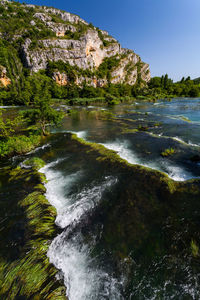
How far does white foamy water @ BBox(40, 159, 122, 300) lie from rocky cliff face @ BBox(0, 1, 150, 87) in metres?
141

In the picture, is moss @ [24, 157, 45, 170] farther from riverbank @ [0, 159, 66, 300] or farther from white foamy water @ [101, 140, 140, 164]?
white foamy water @ [101, 140, 140, 164]

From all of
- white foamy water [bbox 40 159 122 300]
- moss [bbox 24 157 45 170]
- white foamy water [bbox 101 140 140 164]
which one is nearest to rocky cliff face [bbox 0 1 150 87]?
white foamy water [bbox 101 140 140 164]

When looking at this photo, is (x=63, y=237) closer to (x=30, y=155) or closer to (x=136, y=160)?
(x=136, y=160)

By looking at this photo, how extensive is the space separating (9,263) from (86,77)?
523 feet

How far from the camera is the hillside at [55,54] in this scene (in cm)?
12175

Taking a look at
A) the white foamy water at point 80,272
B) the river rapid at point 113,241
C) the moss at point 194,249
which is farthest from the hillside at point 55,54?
the moss at point 194,249

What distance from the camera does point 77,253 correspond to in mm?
5879

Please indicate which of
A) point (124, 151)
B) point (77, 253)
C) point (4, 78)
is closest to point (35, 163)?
point (77, 253)

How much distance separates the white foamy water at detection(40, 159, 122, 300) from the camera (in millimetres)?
4672

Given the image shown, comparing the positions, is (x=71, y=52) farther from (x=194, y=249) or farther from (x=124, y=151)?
(x=194, y=249)

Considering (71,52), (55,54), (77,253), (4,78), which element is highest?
(71,52)

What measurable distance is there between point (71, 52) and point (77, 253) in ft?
595

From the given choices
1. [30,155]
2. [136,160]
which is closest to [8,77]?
[30,155]

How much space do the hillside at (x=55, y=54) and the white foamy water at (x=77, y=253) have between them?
346ft
